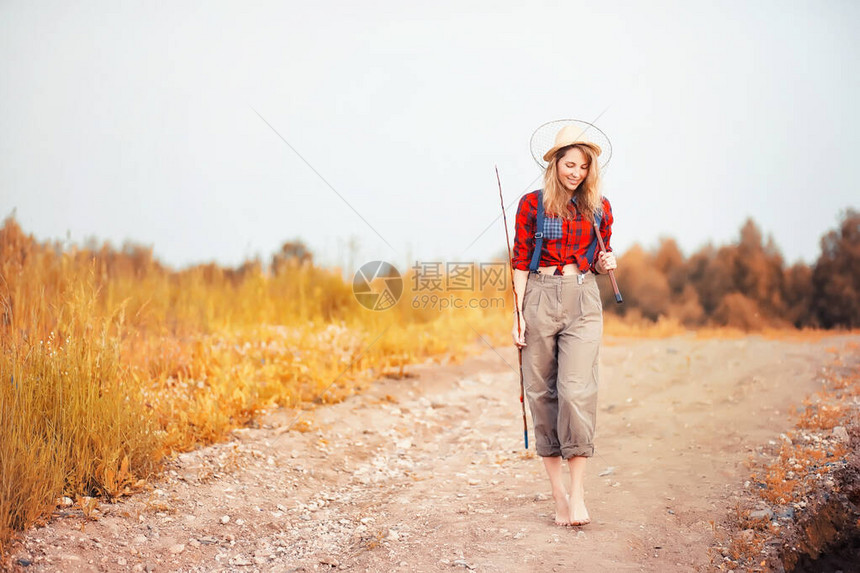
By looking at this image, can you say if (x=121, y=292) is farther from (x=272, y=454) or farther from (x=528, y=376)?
(x=528, y=376)

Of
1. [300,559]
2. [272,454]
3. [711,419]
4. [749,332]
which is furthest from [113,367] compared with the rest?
[749,332]

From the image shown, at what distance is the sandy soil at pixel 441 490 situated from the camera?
3.62 meters

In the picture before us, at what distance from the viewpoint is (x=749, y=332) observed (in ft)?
34.4

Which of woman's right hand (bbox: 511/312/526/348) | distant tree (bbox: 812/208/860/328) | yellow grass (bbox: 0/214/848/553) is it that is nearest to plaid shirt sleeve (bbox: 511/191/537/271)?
woman's right hand (bbox: 511/312/526/348)

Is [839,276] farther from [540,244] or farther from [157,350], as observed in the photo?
[157,350]

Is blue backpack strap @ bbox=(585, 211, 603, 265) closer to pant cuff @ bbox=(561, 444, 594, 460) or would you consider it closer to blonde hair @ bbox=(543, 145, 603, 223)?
blonde hair @ bbox=(543, 145, 603, 223)

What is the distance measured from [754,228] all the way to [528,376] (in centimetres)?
892

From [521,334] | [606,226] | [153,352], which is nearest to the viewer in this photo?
[521,334]

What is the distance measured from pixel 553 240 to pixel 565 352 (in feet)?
1.97

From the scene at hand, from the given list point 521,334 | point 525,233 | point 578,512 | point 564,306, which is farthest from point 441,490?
point 525,233

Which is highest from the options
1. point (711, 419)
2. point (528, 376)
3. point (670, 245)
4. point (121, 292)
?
point (670, 245)

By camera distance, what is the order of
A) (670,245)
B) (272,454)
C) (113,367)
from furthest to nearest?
(670,245) → (272,454) → (113,367)

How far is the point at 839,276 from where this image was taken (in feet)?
34.0

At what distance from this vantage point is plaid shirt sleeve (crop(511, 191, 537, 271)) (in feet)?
12.8
